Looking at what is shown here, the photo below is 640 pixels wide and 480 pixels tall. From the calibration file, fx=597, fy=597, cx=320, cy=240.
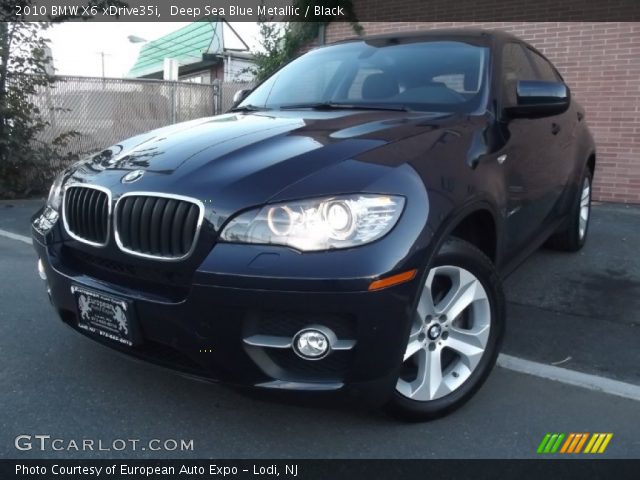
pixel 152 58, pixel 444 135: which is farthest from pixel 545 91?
pixel 152 58

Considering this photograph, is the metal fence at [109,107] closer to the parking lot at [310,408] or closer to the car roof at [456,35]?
the parking lot at [310,408]

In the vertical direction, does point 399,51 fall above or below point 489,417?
above

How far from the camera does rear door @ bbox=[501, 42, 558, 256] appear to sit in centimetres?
317

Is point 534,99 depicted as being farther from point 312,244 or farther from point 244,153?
point 312,244

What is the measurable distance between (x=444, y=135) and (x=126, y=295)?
150cm

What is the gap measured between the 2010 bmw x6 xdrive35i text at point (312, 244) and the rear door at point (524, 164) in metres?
0.03

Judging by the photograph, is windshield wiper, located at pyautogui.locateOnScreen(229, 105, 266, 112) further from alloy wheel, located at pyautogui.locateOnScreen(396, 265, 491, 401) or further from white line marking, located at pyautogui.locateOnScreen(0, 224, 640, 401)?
white line marking, located at pyautogui.locateOnScreen(0, 224, 640, 401)

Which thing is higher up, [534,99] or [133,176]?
[534,99]

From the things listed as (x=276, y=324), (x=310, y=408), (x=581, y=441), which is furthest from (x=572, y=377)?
(x=276, y=324)

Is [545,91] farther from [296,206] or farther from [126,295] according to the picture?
[126,295]

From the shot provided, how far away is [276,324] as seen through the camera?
7.02ft

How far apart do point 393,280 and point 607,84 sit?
6.78 metres

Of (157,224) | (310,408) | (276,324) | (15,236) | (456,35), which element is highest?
(456,35)

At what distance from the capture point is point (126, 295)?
2.30 m
